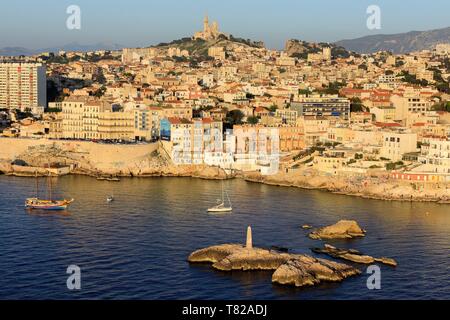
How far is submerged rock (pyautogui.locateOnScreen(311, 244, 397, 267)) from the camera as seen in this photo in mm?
11016

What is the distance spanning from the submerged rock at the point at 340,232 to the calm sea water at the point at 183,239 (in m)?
0.22

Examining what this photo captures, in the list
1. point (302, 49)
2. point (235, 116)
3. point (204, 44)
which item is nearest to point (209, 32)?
point (204, 44)

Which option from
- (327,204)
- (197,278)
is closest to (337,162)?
(327,204)

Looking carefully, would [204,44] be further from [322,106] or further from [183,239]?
[183,239]

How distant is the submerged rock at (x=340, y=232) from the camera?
12727 mm

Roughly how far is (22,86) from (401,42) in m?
57.9

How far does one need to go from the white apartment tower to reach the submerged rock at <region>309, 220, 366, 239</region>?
21099mm

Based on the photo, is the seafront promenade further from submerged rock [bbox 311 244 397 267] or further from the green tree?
submerged rock [bbox 311 244 397 267]

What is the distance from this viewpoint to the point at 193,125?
22.9 meters

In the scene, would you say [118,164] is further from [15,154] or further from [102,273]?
[102,273]

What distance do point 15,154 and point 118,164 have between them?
11.3ft

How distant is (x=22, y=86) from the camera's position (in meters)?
32.6

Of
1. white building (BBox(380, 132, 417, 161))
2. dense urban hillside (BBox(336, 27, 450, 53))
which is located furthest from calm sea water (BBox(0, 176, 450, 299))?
dense urban hillside (BBox(336, 27, 450, 53))
